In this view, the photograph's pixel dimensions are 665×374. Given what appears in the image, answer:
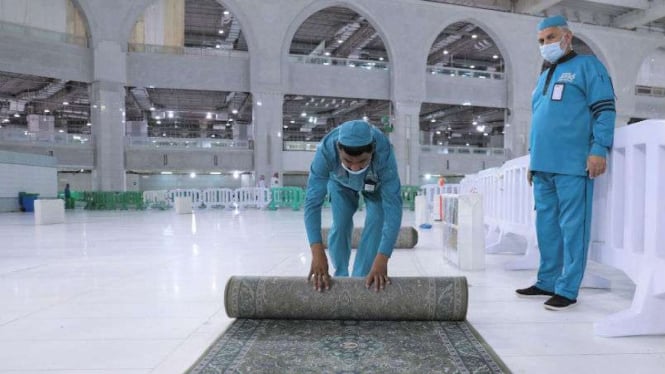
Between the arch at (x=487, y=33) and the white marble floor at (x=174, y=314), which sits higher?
the arch at (x=487, y=33)

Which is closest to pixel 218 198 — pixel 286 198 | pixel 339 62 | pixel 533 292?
pixel 286 198

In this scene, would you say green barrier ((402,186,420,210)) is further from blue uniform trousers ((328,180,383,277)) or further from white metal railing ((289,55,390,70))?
blue uniform trousers ((328,180,383,277))

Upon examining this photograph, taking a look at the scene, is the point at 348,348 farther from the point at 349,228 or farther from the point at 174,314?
the point at 174,314

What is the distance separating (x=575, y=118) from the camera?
3375mm

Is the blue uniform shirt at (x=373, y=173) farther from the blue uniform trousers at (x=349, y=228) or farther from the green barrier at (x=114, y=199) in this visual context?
the green barrier at (x=114, y=199)

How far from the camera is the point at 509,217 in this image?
607 centimetres

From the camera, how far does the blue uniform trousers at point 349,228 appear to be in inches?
135

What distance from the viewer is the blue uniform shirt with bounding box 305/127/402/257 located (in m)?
2.82

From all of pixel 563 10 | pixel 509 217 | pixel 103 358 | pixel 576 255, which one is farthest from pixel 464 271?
pixel 563 10

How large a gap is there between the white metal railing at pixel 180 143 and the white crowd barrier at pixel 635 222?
1040 inches

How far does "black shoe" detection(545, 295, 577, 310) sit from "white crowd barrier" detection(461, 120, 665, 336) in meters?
0.42

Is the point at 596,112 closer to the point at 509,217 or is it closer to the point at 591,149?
the point at 591,149

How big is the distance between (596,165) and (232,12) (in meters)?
26.7

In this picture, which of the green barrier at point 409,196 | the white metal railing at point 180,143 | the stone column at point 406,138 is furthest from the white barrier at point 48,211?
the stone column at point 406,138
